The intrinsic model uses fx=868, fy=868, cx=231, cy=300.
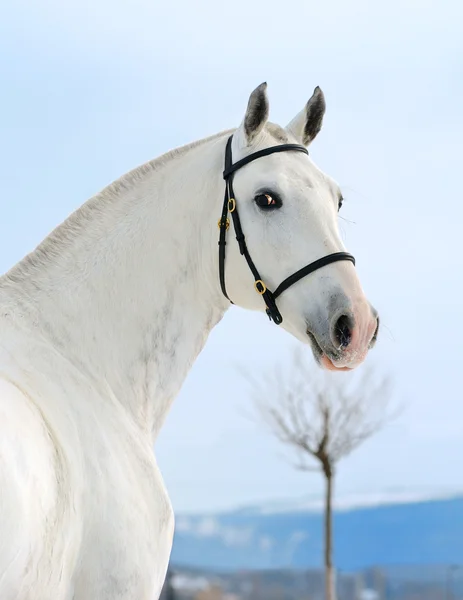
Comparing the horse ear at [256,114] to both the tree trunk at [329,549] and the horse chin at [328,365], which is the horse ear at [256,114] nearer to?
the horse chin at [328,365]

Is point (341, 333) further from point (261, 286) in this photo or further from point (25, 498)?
point (25, 498)

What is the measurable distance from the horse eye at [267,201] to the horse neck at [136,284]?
194 millimetres

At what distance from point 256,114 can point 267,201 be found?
0.31 metres

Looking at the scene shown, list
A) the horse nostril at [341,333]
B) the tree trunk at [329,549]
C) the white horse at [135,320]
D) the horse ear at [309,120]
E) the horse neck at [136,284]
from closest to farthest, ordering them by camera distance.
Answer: the white horse at [135,320], the horse nostril at [341,333], the horse neck at [136,284], the horse ear at [309,120], the tree trunk at [329,549]

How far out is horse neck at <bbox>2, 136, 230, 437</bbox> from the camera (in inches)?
109

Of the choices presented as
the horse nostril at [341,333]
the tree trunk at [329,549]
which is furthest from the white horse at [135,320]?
the tree trunk at [329,549]

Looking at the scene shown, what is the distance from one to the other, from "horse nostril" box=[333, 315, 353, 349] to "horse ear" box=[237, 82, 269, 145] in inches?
27.9

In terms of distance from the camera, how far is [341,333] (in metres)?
2.64

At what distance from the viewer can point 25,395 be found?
2426mm

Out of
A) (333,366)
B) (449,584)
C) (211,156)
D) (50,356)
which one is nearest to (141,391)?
(50,356)

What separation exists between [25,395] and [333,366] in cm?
94

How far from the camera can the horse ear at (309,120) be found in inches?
123

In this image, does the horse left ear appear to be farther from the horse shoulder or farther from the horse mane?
the horse shoulder


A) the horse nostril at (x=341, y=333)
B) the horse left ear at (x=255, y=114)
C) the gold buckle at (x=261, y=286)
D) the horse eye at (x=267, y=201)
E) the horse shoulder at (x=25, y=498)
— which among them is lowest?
the horse shoulder at (x=25, y=498)
